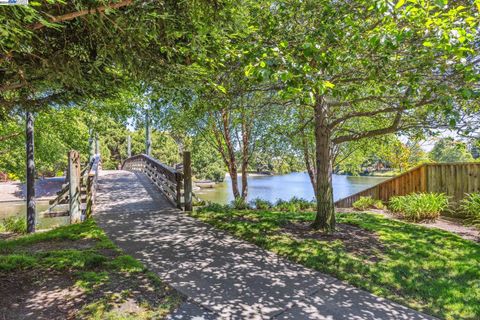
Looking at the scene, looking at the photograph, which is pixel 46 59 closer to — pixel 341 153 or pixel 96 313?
pixel 96 313

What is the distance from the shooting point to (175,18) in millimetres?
3170

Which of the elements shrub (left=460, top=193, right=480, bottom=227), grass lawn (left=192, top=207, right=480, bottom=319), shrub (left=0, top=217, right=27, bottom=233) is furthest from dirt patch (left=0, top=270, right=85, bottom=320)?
shrub (left=460, top=193, right=480, bottom=227)

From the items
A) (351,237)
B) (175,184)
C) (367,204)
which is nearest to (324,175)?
(351,237)

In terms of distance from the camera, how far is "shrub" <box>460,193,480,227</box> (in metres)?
7.04

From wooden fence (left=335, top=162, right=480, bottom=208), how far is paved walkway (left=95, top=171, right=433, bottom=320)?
6.44 m

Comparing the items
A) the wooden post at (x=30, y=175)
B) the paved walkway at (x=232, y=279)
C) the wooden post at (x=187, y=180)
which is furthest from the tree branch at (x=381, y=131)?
the wooden post at (x=30, y=175)

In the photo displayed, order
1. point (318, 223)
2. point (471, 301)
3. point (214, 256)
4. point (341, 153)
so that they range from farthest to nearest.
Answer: point (341, 153) < point (318, 223) < point (214, 256) < point (471, 301)

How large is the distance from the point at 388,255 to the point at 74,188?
611 cm

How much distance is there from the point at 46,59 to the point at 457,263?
19.4 ft

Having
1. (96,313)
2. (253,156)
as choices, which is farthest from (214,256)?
(253,156)

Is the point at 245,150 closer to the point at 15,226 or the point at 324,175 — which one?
the point at 324,175

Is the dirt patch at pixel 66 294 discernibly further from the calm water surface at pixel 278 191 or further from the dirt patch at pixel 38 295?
the calm water surface at pixel 278 191

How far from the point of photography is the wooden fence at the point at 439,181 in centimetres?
783

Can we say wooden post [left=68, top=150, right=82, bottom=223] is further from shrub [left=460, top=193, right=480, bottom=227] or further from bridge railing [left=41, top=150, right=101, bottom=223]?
shrub [left=460, top=193, right=480, bottom=227]
